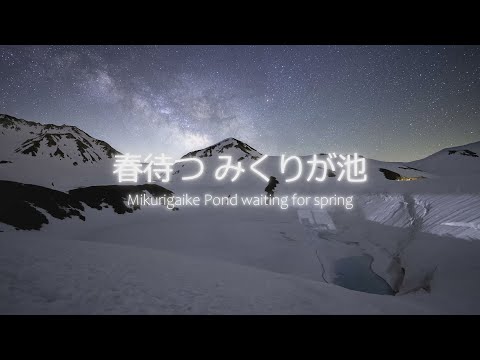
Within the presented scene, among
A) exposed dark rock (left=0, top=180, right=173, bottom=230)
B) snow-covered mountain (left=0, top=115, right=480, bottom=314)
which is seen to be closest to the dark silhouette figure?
snow-covered mountain (left=0, top=115, right=480, bottom=314)

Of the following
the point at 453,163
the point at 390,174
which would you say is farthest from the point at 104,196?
the point at 453,163

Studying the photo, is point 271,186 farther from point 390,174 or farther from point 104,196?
point 390,174

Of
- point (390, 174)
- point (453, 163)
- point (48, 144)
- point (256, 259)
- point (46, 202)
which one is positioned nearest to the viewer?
point (256, 259)

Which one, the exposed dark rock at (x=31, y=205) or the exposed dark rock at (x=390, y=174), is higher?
the exposed dark rock at (x=390, y=174)

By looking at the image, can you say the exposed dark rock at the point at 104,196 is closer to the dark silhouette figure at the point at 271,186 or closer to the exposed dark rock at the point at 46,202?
the exposed dark rock at the point at 46,202

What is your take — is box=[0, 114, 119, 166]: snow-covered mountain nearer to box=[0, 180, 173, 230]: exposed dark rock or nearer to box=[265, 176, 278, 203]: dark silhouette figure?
box=[0, 180, 173, 230]: exposed dark rock

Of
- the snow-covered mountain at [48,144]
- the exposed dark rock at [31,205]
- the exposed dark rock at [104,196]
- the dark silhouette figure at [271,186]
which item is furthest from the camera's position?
the snow-covered mountain at [48,144]

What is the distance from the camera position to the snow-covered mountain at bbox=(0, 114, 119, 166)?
86250 mm

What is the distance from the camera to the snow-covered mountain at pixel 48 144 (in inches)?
3396

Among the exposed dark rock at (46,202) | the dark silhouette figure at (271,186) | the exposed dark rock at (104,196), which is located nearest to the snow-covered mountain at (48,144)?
the exposed dark rock at (104,196)

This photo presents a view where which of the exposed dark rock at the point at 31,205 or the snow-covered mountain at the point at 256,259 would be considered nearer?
the snow-covered mountain at the point at 256,259

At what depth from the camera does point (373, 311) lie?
19.2 feet

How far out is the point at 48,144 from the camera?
93688mm
